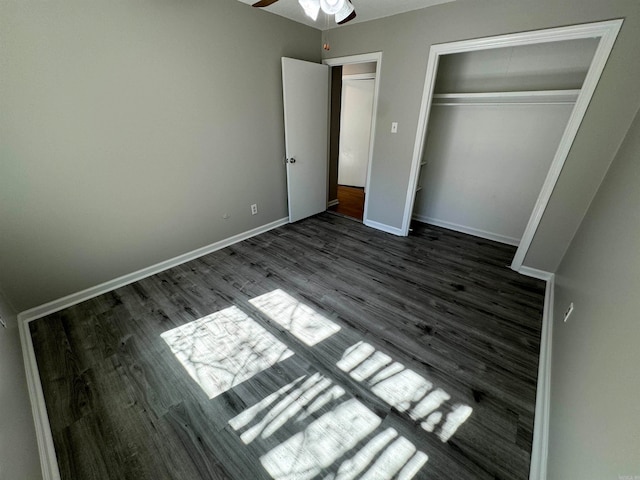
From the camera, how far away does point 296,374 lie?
1.63 m

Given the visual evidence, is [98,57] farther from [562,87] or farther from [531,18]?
[562,87]

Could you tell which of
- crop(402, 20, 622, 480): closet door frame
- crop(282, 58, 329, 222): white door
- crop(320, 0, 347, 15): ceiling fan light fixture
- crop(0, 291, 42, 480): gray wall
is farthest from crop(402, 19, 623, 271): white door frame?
crop(0, 291, 42, 480): gray wall

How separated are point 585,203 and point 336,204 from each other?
3.12 metres

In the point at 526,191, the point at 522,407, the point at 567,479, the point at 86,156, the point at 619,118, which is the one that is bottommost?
the point at 522,407

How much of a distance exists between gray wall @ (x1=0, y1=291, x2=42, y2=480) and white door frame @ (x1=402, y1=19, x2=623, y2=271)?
3.48m

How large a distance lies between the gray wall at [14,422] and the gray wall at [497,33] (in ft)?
11.3

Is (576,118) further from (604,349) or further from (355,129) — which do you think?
(355,129)

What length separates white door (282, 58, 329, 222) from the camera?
122 inches

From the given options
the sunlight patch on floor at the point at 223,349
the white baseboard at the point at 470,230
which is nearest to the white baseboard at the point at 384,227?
the white baseboard at the point at 470,230

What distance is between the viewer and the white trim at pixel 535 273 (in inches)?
101

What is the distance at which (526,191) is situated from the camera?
3.03 metres

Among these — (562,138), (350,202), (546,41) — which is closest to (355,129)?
(350,202)

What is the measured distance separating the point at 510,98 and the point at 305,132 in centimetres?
233

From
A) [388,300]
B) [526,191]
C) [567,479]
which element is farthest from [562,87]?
[567,479]
